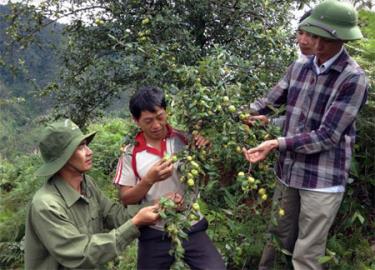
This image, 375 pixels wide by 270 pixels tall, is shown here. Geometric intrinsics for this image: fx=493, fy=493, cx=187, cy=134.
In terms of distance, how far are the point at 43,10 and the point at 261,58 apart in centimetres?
235

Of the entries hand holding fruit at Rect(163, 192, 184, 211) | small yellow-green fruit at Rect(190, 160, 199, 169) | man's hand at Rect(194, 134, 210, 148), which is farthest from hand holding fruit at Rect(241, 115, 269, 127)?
hand holding fruit at Rect(163, 192, 184, 211)

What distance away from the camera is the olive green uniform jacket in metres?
2.21

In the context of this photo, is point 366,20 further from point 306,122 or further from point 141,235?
point 141,235

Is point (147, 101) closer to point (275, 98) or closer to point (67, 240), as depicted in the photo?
point (67, 240)

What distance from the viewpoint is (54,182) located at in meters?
2.38

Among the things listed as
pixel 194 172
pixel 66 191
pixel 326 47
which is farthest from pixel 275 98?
pixel 66 191

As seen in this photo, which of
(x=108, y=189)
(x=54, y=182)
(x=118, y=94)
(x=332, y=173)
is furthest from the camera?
(x=108, y=189)

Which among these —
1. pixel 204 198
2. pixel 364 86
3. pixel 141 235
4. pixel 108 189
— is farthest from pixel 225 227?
pixel 108 189

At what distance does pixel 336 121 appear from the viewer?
99.0 inches

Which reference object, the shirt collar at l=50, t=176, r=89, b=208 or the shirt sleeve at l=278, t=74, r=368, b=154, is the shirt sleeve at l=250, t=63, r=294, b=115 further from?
the shirt collar at l=50, t=176, r=89, b=208

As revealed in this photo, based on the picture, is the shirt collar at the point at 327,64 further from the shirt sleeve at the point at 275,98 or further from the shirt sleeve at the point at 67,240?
the shirt sleeve at the point at 67,240

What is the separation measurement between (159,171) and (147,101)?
1.26ft

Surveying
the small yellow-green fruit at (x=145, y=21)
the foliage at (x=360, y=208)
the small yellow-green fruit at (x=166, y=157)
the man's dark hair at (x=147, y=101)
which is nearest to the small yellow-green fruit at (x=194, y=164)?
the small yellow-green fruit at (x=166, y=157)

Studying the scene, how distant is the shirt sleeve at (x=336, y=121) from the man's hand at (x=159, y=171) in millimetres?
634
